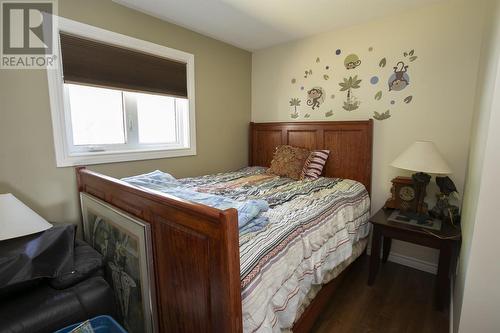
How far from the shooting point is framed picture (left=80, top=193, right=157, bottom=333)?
120cm

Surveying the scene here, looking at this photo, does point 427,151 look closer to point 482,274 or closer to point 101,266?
point 482,274

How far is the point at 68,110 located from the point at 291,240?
1.87 m

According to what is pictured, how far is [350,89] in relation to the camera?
257 centimetres

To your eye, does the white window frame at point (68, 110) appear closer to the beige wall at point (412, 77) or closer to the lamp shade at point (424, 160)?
the beige wall at point (412, 77)

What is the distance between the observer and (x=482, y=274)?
3.68 feet

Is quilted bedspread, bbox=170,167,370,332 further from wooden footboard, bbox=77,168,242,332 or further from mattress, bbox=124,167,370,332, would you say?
wooden footboard, bbox=77,168,242,332

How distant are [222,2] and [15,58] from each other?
5.01ft

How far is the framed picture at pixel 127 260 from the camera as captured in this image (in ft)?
3.94

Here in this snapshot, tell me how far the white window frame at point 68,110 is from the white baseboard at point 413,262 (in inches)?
95.3

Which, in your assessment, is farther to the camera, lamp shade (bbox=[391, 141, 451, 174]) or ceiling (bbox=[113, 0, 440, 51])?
ceiling (bbox=[113, 0, 440, 51])

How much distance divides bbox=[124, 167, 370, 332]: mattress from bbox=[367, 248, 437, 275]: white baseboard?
→ 524 mm

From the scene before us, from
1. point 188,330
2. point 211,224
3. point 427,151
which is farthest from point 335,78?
point 188,330

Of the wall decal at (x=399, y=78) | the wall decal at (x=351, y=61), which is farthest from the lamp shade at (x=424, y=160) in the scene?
the wall decal at (x=351, y=61)

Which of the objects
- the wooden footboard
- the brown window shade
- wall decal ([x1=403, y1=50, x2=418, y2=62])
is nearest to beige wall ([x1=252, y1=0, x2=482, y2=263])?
wall decal ([x1=403, y1=50, x2=418, y2=62])
